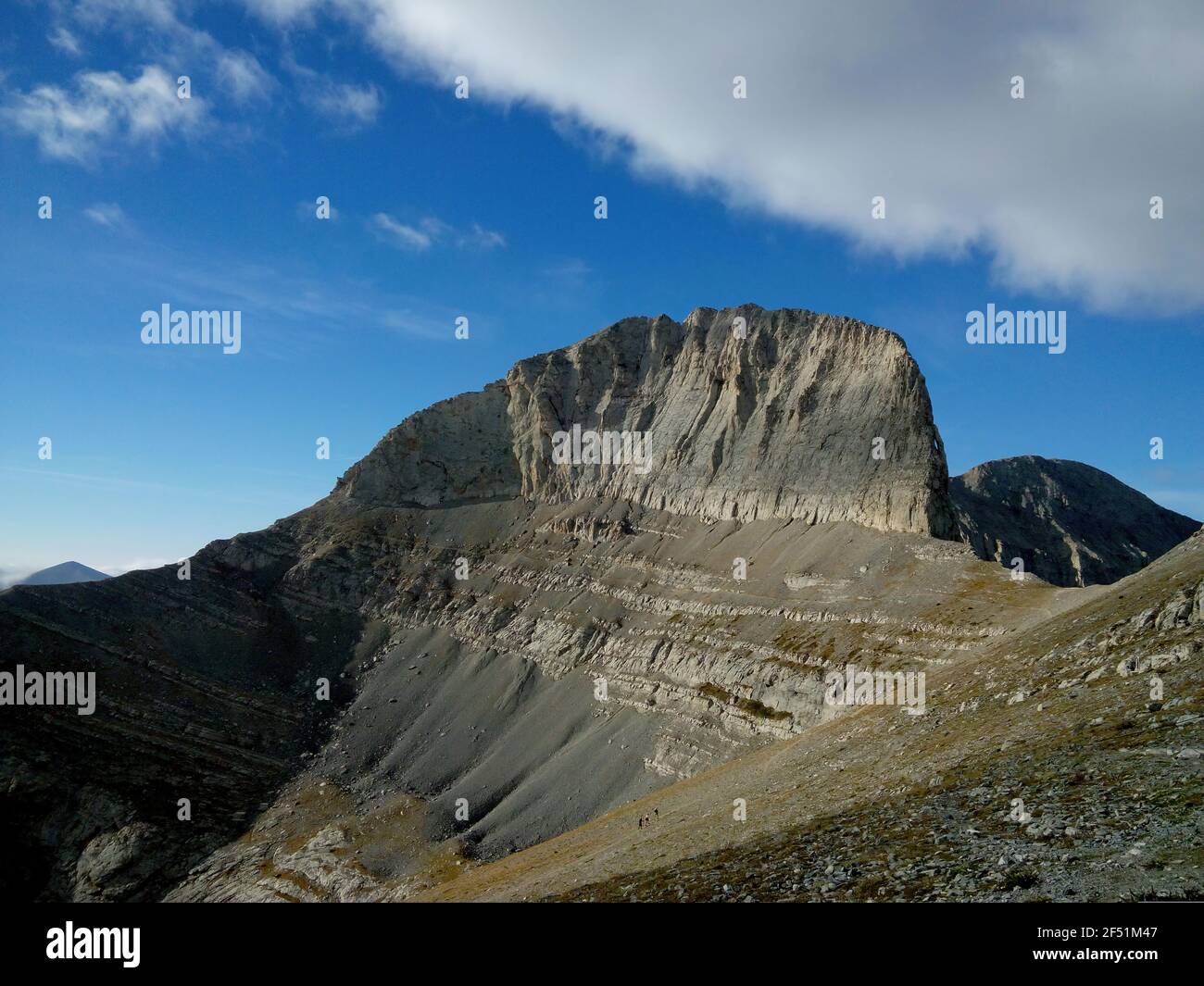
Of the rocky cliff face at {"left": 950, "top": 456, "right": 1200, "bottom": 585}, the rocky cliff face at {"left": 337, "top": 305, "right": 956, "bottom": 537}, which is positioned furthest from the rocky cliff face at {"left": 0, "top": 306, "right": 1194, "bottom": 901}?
the rocky cliff face at {"left": 950, "top": 456, "right": 1200, "bottom": 585}

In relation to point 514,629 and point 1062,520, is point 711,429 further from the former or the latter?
point 1062,520

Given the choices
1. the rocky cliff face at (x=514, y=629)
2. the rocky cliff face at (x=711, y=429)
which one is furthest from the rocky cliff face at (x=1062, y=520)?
the rocky cliff face at (x=514, y=629)

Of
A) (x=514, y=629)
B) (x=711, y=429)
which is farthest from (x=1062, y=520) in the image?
(x=514, y=629)

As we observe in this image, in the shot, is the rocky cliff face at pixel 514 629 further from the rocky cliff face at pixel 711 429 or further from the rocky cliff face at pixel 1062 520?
the rocky cliff face at pixel 1062 520

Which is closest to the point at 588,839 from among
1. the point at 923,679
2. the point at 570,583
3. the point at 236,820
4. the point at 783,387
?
the point at 923,679
